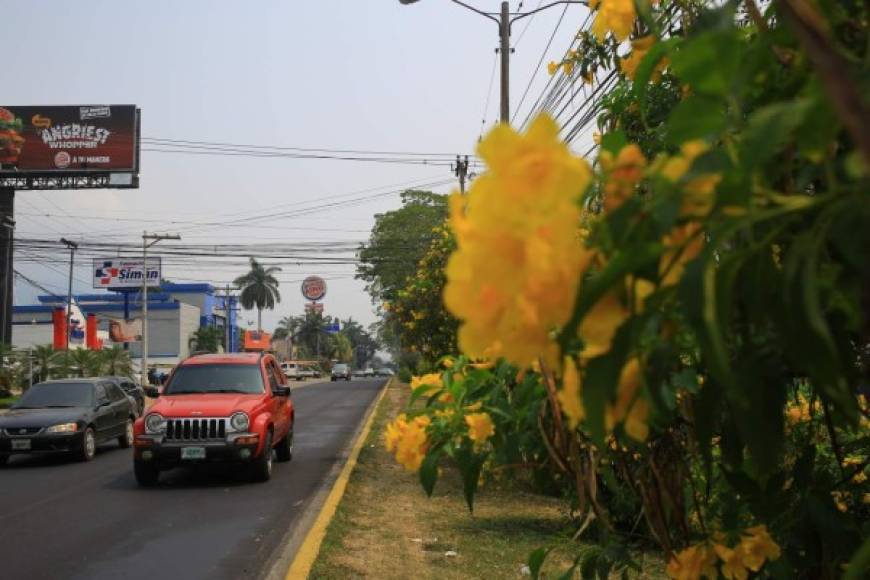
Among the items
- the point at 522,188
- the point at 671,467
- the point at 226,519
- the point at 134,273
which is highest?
the point at 134,273

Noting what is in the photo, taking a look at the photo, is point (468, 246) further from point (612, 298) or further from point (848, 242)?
point (848, 242)

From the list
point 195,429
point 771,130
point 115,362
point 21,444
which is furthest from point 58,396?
point 115,362

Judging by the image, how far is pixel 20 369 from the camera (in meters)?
31.1

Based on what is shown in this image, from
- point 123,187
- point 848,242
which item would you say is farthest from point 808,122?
point 123,187

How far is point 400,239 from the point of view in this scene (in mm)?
39938

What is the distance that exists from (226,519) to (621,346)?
798 centimetres

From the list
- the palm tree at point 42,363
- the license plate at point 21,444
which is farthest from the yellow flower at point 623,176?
the palm tree at point 42,363

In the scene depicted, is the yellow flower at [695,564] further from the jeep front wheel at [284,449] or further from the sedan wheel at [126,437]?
the sedan wheel at [126,437]

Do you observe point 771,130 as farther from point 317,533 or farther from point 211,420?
point 211,420

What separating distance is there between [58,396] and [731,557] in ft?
46.9

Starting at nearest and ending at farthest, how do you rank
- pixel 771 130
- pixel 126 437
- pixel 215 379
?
1. pixel 771 130
2. pixel 215 379
3. pixel 126 437

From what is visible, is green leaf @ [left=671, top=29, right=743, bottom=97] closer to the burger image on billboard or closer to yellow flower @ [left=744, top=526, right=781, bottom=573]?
yellow flower @ [left=744, top=526, right=781, bottom=573]

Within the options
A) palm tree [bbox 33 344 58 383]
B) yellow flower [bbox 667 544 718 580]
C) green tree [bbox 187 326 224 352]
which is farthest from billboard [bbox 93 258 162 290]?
yellow flower [bbox 667 544 718 580]

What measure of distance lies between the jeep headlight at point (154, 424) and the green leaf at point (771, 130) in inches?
400
